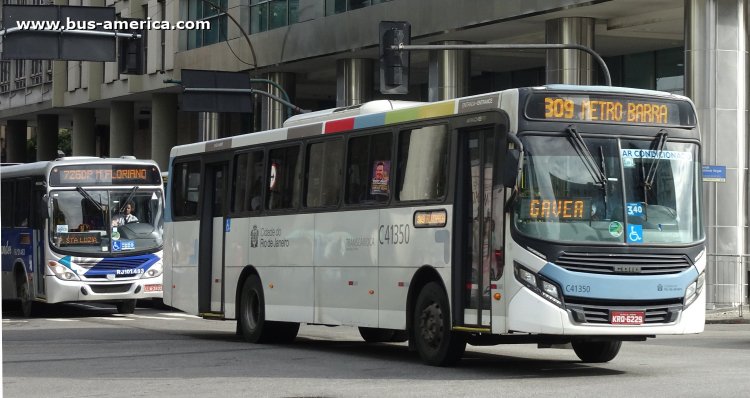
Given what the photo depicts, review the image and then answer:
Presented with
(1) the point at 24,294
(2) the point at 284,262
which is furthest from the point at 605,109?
(1) the point at 24,294

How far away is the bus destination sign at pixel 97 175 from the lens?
91.4 ft

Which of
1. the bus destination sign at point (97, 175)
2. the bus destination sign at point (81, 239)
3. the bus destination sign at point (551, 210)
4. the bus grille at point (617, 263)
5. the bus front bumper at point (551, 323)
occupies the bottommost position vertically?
the bus front bumper at point (551, 323)

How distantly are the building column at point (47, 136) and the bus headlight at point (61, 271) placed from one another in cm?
4341

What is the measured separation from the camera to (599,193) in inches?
547

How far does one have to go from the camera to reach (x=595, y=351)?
1593 cm

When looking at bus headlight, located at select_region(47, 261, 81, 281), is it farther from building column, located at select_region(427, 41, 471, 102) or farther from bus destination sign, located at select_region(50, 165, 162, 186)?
building column, located at select_region(427, 41, 471, 102)

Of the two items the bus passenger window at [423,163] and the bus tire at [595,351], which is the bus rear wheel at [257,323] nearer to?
the bus passenger window at [423,163]

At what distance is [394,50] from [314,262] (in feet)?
28.4

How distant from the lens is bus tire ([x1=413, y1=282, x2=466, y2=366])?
1493cm

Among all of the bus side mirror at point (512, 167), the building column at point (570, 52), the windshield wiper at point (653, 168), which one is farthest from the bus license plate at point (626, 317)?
the building column at point (570, 52)

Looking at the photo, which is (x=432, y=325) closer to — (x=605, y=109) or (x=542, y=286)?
(x=542, y=286)

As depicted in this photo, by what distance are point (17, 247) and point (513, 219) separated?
1738 centimetres

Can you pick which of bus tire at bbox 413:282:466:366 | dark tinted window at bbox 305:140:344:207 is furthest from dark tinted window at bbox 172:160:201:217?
bus tire at bbox 413:282:466:366

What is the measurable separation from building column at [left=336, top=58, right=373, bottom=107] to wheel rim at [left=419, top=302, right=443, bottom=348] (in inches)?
1032
